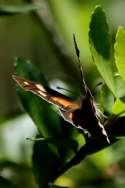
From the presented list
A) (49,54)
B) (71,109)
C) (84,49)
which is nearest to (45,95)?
(71,109)

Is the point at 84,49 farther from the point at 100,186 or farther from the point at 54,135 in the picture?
the point at 54,135

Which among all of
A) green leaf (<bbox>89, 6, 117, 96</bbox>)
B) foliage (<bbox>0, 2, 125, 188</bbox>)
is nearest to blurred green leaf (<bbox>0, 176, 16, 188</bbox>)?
foliage (<bbox>0, 2, 125, 188</bbox>)

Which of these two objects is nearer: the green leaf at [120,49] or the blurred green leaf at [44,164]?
the green leaf at [120,49]

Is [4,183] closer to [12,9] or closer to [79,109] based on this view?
[79,109]

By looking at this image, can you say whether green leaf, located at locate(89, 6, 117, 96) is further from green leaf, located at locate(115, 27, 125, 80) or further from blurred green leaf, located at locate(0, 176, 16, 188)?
blurred green leaf, located at locate(0, 176, 16, 188)

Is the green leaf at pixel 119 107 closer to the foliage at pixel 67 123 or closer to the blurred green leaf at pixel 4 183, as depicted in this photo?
the foliage at pixel 67 123

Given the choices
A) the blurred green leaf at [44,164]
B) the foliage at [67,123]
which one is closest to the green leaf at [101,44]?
the foliage at [67,123]
